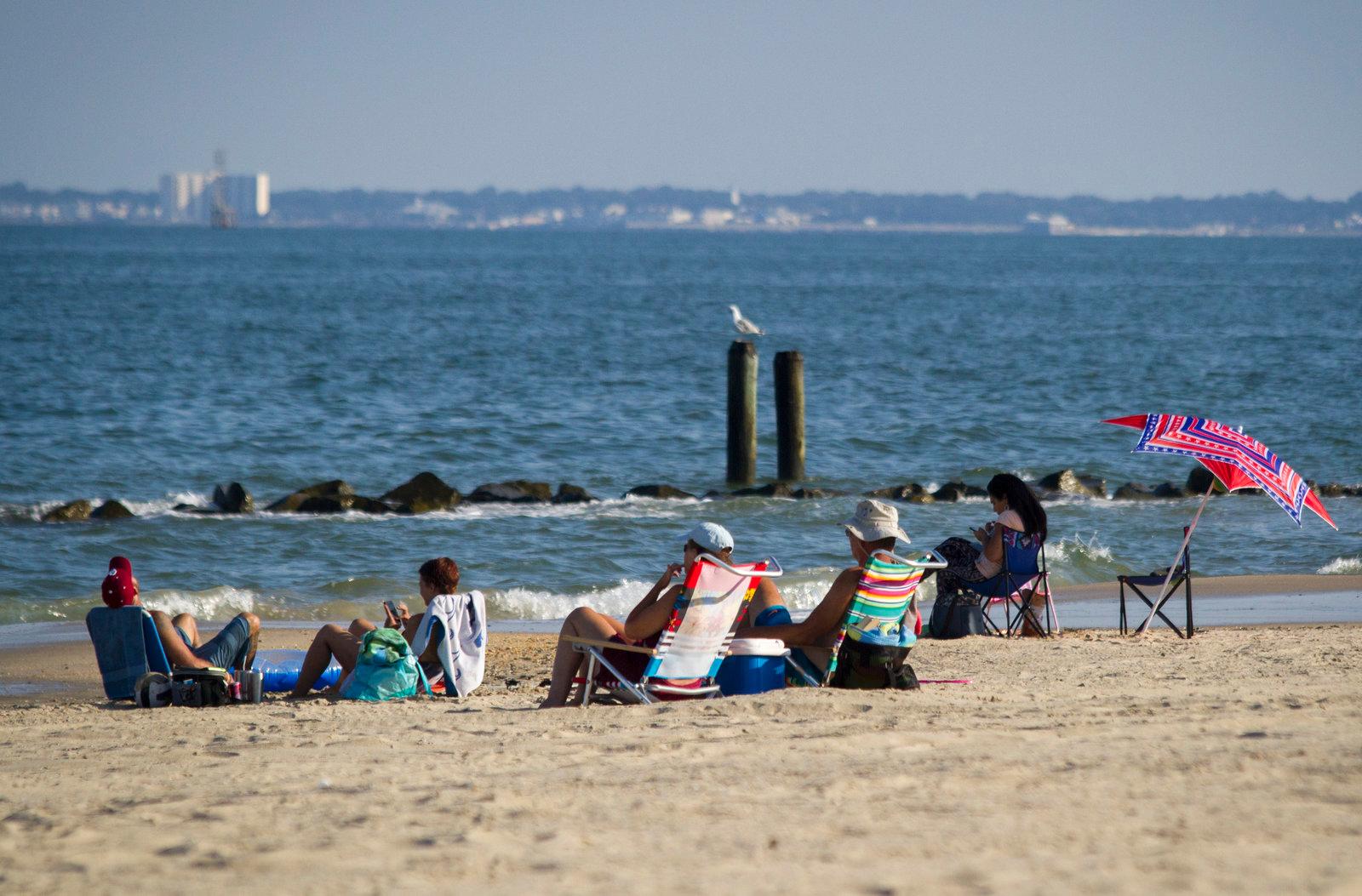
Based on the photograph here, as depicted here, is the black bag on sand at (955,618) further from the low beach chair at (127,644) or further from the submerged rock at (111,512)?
the submerged rock at (111,512)

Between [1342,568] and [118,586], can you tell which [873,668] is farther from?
[1342,568]

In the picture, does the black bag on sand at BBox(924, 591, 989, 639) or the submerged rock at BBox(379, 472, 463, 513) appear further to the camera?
the submerged rock at BBox(379, 472, 463, 513)

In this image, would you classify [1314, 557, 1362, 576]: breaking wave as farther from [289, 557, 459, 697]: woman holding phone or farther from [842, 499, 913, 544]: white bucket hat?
[289, 557, 459, 697]: woman holding phone

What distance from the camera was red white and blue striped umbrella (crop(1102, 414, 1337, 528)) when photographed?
8.05m

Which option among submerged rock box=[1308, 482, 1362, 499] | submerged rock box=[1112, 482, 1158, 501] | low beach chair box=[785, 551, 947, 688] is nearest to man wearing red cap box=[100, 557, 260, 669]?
low beach chair box=[785, 551, 947, 688]

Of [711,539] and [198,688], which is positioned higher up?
[711,539]

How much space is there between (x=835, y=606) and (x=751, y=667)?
469mm

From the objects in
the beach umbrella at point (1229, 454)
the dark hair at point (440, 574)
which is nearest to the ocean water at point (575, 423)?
the beach umbrella at point (1229, 454)

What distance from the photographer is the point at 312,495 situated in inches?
643

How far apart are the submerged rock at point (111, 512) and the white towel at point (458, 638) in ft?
31.6

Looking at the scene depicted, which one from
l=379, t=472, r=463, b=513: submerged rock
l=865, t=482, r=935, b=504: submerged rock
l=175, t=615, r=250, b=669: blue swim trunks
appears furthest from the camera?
l=865, t=482, r=935, b=504: submerged rock

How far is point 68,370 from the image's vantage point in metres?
31.3

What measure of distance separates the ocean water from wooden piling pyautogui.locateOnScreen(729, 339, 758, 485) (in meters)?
0.50

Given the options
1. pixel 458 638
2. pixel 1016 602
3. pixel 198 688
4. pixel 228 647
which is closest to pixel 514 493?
pixel 1016 602
